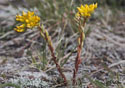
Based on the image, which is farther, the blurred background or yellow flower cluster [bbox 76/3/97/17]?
the blurred background

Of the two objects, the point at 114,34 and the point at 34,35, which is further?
the point at 114,34

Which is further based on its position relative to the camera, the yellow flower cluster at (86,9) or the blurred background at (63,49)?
the blurred background at (63,49)

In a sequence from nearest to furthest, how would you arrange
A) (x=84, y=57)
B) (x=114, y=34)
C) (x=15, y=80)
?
(x=15, y=80), (x=84, y=57), (x=114, y=34)

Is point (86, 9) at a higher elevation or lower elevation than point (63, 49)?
higher

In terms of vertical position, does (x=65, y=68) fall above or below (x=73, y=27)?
below

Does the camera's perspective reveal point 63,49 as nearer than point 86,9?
No

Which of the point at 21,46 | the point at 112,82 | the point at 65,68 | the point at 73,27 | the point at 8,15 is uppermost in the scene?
the point at 8,15

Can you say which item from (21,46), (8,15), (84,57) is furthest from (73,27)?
(8,15)

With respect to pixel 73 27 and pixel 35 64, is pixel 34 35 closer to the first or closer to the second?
pixel 73 27
